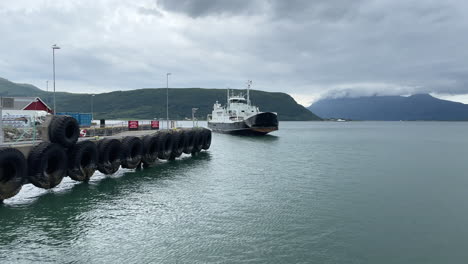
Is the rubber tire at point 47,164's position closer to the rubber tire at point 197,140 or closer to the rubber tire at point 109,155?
the rubber tire at point 109,155

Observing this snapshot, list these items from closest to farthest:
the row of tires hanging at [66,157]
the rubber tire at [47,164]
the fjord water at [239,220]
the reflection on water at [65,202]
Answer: the fjord water at [239,220] → the reflection on water at [65,202] → the row of tires hanging at [66,157] → the rubber tire at [47,164]

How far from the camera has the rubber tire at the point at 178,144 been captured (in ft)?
132

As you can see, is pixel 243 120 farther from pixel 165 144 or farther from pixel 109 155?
pixel 109 155

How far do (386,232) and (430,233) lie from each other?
2324 mm

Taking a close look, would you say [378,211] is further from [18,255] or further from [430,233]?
[18,255]

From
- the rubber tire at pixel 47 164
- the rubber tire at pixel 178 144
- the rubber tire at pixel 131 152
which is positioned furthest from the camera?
the rubber tire at pixel 178 144

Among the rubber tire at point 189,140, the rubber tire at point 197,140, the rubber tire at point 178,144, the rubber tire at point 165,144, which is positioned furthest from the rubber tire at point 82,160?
the rubber tire at point 197,140

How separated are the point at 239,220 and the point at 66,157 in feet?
46.7

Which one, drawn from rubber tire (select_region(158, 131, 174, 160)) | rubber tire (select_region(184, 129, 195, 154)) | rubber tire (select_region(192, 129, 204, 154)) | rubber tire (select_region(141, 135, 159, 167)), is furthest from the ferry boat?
rubber tire (select_region(141, 135, 159, 167))

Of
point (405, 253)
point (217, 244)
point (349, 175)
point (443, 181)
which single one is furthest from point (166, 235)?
point (443, 181)

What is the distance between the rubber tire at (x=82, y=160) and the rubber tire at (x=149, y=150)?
7.90 m

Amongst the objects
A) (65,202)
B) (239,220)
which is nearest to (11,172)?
(65,202)

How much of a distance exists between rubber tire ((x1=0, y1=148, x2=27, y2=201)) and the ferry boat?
206ft

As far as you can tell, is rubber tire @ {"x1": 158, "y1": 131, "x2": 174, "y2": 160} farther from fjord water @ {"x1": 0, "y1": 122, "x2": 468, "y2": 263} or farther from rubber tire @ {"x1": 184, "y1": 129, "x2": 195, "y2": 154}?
fjord water @ {"x1": 0, "y1": 122, "x2": 468, "y2": 263}
